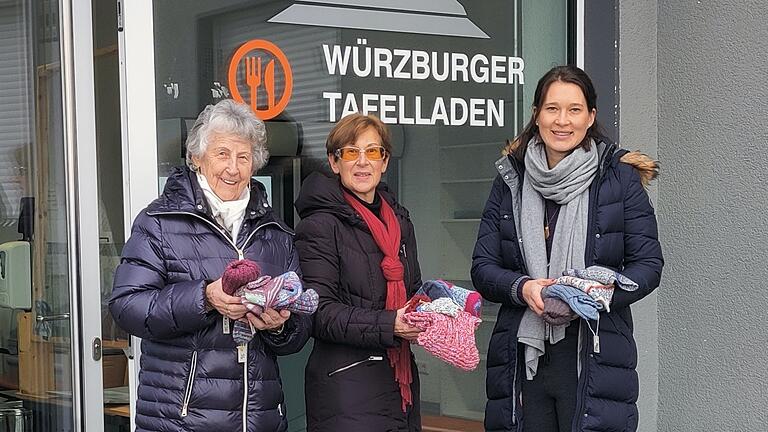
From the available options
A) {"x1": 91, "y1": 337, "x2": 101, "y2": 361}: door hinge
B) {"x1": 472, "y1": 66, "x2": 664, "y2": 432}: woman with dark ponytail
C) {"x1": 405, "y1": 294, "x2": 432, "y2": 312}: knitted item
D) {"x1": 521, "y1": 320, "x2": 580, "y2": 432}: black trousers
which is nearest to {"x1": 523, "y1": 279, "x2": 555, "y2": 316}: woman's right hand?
{"x1": 472, "y1": 66, "x2": 664, "y2": 432}: woman with dark ponytail

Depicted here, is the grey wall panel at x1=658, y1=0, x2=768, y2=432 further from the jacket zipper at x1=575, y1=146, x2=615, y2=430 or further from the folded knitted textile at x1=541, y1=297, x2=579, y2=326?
the folded knitted textile at x1=541, y1=297, x2=579, y2=326

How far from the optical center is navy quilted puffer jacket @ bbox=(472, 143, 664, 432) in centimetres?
314

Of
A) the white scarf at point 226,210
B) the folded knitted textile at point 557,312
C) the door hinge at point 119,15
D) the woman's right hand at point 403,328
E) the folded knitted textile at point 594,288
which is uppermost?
the door hinge at point 119,15

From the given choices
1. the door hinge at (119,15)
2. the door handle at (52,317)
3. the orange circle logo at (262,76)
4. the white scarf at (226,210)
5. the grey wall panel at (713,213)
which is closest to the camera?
the white scarf at (226,210)

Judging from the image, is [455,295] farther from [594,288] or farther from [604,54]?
[604,54]

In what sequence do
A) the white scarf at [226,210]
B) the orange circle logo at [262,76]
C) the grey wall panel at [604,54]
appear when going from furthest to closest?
the grey wall panel at [604,54] < the orange circle logo at [262,76] < the white scarf at [226,210]

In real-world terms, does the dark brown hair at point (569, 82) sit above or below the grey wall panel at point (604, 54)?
below

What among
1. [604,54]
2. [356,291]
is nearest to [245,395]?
[356,291]

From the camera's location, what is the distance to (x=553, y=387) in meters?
3.17

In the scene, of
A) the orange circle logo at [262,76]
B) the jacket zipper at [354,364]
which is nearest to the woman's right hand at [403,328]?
the jacket zipper at [354,364]

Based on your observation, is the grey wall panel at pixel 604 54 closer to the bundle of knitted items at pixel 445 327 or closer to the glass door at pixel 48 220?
the bundle of knitted items at pixel 445 327

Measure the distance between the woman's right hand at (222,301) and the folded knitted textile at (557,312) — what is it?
90cm

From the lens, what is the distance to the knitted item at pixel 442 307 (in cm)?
309

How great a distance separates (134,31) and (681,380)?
284 centimetres
